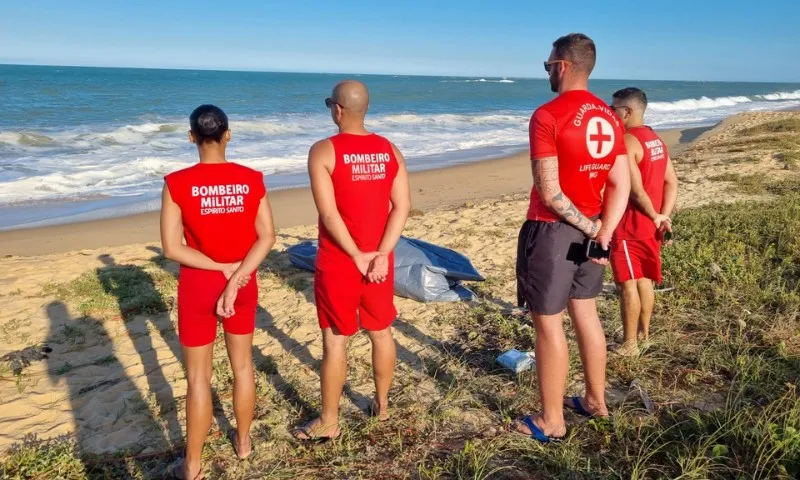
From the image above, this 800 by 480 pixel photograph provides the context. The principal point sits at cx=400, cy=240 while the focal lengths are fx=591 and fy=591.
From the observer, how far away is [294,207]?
10.2 metres

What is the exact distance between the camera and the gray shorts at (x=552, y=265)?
2758 mm

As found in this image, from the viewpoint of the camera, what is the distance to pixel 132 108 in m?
30.7

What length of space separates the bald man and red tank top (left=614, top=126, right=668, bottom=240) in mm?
1710

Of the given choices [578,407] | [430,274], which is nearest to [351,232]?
[578,407]

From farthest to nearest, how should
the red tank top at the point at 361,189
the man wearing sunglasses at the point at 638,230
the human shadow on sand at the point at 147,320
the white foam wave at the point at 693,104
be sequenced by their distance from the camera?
1. the white foam wave at the point at 693,104
2. the man wearing sunglasses at the point at 638,230
3. the human shadow on sand at the point at 147,320
4. the red tank top at the point at 361,189

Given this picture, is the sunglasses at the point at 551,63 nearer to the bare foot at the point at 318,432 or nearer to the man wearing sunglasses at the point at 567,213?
the man wearing sunglasses at the point at 567,213

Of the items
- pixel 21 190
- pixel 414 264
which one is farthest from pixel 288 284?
pixel 21 190

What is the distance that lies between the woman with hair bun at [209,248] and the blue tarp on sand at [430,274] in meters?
2.56

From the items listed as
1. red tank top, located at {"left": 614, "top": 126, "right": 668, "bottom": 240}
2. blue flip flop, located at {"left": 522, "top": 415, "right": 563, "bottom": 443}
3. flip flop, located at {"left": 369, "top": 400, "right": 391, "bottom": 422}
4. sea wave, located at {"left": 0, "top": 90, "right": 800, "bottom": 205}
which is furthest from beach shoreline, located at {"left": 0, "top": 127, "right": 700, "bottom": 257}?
blue flip flop, located at {"left": 522, "top": 415, "right": 563, "bottom": 443}

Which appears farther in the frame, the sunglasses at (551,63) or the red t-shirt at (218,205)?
the sunglasses at (551,63)

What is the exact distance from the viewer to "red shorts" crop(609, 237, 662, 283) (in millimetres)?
3857

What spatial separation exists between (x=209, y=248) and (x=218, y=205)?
21 cm

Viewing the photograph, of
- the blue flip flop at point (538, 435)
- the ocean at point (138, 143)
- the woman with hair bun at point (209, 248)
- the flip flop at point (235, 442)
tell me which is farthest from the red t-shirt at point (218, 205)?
the ocean at point (138, 143)

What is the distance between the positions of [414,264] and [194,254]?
297 cm
